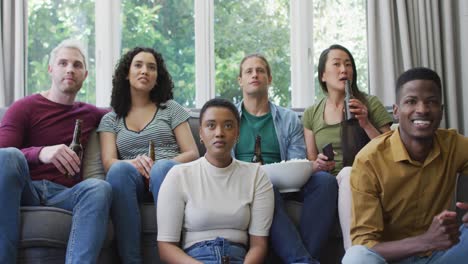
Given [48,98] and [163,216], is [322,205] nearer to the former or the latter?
[163,216]

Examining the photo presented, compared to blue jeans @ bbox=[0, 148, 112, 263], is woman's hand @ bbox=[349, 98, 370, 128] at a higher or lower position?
higher

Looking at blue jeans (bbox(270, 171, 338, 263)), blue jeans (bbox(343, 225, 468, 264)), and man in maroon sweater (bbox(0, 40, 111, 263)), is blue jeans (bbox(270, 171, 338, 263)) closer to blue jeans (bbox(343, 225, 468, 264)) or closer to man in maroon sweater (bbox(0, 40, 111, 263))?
blue jeans (bbox(343, 225, 468, 264))

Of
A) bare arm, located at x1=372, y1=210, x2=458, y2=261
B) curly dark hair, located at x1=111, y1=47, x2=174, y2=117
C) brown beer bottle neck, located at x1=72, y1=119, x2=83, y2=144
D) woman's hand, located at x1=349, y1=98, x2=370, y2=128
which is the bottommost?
bare arm, located at x1=372, y1=210, x2=458, y2=261

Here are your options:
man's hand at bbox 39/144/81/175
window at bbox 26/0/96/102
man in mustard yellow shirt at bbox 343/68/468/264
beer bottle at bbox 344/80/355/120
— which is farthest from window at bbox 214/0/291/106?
man in mustard yellow shirt at bbox 343/68/468/264

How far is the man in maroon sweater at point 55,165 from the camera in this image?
6.68ft

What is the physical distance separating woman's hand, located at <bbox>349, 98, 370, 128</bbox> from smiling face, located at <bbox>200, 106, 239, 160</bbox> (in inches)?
24.6

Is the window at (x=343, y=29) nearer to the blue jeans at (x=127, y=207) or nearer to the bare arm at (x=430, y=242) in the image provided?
the blue jeans at (x=127, y=207)

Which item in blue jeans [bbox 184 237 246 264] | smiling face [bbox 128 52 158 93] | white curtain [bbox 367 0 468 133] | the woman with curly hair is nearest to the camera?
blue jeans [bbox 184 237 246 264]

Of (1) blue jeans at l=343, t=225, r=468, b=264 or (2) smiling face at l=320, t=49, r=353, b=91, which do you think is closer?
(1) blue jeans at l=343, t=225, r=468, b=264

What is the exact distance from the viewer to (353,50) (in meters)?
3.86

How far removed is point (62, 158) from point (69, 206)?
19cm

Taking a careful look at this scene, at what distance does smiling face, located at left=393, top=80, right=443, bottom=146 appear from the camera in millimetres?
1861

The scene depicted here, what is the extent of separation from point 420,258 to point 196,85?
7.29 ft

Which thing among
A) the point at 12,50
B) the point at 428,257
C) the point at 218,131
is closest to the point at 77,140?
the point at 218,131
